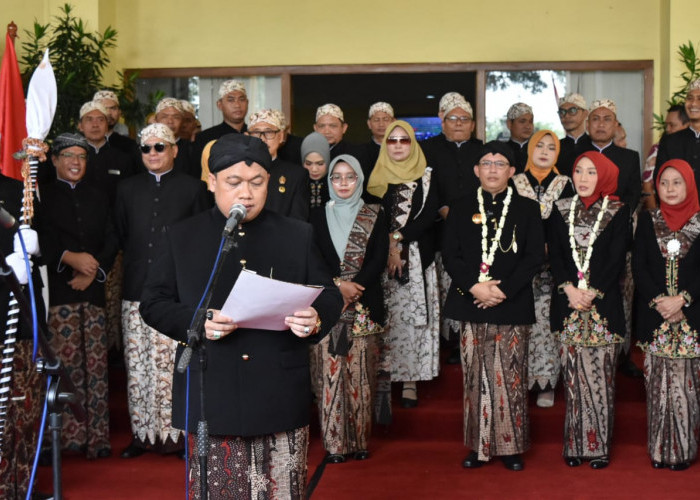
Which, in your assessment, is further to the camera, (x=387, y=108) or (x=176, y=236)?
(x=387, y=108)

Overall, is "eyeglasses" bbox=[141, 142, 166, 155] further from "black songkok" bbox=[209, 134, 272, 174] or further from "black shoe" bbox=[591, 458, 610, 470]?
"black shoe" bbox=[591, 458, 610, 470]

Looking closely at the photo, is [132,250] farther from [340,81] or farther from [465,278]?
[340,81]

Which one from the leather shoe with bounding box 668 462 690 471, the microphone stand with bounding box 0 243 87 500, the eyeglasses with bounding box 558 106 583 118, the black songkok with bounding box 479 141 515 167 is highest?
the eyeglasses with bounding box 558 106 583 118

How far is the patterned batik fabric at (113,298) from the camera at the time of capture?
613 centimetres

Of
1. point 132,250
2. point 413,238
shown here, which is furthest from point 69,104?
point 413,238

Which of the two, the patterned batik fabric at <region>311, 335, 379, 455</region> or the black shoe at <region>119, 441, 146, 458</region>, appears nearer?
the patterned batik fabric at <region>311, 335, 379, 455</region>

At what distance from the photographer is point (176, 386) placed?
3059 millimetres

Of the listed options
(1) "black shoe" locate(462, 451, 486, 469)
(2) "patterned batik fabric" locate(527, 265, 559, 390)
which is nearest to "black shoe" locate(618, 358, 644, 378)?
(2) "patterned batik fabric" locate(527, 265, 559, 390)

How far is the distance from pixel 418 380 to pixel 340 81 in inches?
244

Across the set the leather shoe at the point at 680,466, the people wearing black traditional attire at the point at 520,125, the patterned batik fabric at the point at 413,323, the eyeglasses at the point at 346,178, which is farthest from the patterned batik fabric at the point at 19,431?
the people wearing black traditional attire at the point at 520,125

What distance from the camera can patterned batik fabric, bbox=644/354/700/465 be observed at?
5.20m

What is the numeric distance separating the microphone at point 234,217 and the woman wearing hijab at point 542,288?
11.3 ft

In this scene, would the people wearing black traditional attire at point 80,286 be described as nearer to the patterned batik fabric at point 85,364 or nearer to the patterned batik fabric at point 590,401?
the patterned batik fabric at point 85,364

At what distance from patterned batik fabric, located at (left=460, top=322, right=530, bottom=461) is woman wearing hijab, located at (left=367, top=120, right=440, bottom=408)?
29.2 inches
